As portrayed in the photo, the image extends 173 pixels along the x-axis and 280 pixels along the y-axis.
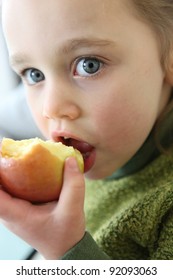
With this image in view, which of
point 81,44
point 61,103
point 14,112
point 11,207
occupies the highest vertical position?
point 81,44

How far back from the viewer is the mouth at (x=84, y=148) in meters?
0.94

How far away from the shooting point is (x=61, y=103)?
2.87ft

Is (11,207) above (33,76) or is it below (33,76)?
below

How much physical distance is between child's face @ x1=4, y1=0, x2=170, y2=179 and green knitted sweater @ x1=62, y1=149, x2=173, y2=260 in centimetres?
11

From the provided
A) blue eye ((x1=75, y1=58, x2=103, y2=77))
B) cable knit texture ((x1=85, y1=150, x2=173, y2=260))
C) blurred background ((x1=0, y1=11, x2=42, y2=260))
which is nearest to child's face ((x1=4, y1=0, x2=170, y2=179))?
blue eye ((x1=75, y1=58, x2=103, y2=77))

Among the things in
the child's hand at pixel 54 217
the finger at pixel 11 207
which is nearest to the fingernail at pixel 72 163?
the child's hand at pixel 54 217

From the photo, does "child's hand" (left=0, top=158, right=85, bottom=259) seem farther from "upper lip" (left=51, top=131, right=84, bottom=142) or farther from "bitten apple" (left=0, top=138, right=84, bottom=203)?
"upper lip" (left=51, top=131, right=84, bottom=142)

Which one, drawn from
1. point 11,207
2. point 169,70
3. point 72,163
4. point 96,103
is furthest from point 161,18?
point 11,207

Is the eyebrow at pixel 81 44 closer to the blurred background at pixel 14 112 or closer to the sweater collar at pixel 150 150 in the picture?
the sweater collar at pixel 150 150

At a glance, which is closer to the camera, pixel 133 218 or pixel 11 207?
pixel 11 207

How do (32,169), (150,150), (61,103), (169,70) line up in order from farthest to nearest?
(150,150)
(169,70)
(61,103)
(32,169)

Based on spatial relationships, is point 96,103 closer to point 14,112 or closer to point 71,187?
point 71,187

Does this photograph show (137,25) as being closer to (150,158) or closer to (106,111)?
(106,111)

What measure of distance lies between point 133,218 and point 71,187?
0.24 m
